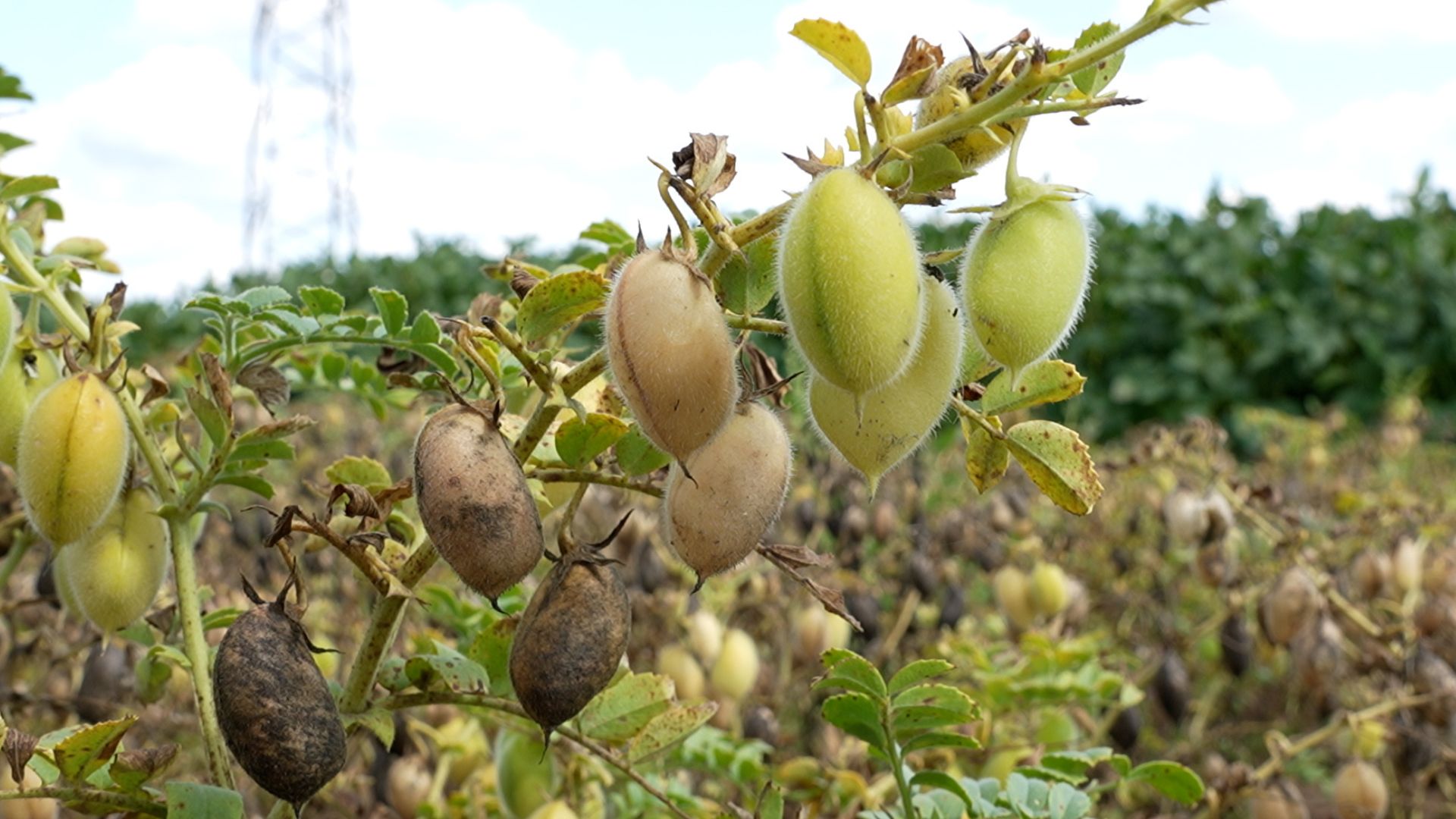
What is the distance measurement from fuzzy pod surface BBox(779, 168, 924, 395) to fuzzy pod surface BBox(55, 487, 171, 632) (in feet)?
1.96

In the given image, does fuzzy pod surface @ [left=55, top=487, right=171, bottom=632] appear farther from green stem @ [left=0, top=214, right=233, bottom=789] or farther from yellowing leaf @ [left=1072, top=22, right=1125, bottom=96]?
yellowing leaf @ [left=1072, top=22, right=1125, bottom=96]

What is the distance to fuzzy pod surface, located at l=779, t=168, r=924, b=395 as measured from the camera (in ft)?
2.57

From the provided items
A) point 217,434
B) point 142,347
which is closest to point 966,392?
point 217,434

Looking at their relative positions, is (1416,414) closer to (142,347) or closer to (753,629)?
(753,629)

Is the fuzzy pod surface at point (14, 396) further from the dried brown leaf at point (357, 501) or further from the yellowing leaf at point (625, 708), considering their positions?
the yellowing leaf at point (625, 708)

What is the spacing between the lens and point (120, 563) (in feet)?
3.65

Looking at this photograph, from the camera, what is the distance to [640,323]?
805mm

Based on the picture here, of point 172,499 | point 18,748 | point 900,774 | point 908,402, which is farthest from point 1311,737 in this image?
point 18,748

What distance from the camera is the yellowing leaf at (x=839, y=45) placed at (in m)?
0.79

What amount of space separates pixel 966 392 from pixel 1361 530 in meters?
1.85

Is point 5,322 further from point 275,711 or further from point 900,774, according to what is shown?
point 900,774

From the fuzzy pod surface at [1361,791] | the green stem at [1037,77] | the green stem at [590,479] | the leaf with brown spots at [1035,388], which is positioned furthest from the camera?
the fuzzy pod surface at [1361,791]

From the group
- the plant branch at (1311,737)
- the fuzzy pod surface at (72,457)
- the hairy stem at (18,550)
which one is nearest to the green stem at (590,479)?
the fuzzy pod surface at (72,457)

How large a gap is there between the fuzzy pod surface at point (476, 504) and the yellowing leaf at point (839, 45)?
0.31 metres
